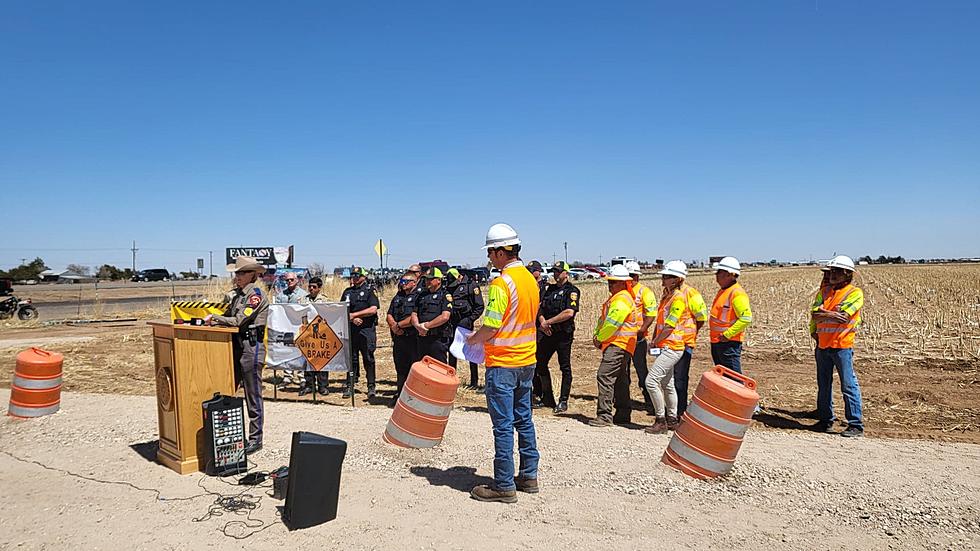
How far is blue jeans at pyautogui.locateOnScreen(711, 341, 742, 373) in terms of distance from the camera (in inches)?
317

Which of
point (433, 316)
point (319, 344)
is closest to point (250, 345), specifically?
point (433, 316)

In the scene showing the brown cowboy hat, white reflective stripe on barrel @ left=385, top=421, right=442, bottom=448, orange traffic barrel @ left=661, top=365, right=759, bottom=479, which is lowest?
white reflective stripe on barrel @ left=385, top=421, right=442, bottom=448

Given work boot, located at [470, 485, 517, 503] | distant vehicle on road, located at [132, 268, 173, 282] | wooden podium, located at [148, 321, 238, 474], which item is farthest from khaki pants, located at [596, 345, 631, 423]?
distant vehicle on road, located at [132, 268, 173, 282]

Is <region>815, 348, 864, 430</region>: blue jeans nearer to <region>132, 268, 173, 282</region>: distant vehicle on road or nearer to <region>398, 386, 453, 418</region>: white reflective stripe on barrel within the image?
<region>398, 386, 453, 418</region>: white reflective stripe on barrel

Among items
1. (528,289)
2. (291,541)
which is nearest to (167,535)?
(291,541)

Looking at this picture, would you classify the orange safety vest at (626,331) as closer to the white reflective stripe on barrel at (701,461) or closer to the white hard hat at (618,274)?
the white hard hat at (618,274)

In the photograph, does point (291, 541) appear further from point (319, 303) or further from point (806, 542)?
point (319, 303)

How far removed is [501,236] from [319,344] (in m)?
5.79

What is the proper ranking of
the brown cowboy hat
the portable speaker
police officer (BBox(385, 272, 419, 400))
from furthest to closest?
police officer (BBox(385, 272, 419, 400)), the brown cowboy hat, the portable speaker

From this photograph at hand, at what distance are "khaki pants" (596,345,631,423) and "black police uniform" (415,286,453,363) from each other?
8.40 feet

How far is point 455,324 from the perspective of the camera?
419 inches

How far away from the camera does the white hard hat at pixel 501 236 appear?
210 inches

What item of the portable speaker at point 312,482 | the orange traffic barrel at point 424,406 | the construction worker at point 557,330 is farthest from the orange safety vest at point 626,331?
the portable speaker at point 312,482

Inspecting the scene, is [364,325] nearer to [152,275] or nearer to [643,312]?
[643,312]
